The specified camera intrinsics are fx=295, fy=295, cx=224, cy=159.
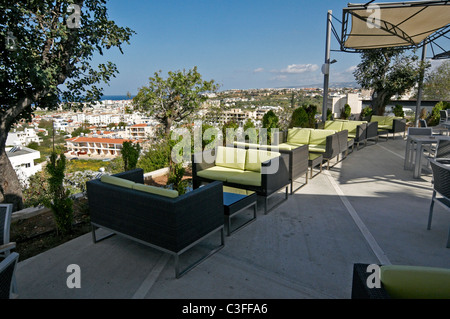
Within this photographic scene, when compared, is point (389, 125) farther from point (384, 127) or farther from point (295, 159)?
point (295, 159)

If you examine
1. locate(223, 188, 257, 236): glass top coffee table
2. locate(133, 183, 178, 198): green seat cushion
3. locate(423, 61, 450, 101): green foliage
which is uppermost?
locate(423, 61, 450, 101): green foliage

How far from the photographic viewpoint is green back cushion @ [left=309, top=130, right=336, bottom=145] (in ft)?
24.1

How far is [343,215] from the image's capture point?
4441 millimetres

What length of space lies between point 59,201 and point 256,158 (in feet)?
10.2

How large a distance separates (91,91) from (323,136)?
5.33 meters

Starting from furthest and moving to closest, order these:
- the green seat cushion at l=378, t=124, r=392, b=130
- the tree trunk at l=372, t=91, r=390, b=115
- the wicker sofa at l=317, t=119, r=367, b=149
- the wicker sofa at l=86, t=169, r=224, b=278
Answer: the tree trunk at l=372, t=91, r=390, b=115 → the green seat cushion at l=378, t=124, r=392, b=130 → the wicker sofa at l=317, t=119, r=367, b=149 → the wicker sofa at l=86, t=169, r=224, b=278

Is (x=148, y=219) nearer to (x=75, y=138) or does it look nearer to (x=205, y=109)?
(x=205, y=109)

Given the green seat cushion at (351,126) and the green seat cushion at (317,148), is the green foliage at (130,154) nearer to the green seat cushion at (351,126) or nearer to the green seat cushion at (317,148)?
the green seat cushion at (317,148)

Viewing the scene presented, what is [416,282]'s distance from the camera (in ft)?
4.35

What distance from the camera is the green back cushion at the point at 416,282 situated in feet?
4.25

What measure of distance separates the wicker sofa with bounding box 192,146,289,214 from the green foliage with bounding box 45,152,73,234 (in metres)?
2.05

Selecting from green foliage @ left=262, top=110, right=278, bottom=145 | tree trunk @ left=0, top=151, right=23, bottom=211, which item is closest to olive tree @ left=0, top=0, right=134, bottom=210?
tree trunk @ left=0, top=151, right=23, bottom=211

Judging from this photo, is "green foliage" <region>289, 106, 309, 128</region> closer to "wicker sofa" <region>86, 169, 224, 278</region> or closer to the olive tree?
the olive tree

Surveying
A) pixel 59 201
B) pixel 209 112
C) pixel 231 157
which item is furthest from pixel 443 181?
pixel 209 112
